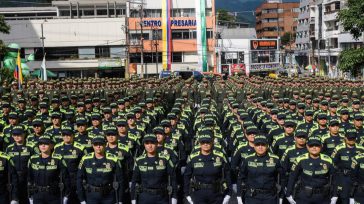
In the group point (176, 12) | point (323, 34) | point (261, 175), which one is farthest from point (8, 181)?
point (323, 34)

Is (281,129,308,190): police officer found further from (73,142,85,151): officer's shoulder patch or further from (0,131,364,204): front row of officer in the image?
(73,142,85,151): officer's shoulder patch

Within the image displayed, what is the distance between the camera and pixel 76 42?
6325 cm

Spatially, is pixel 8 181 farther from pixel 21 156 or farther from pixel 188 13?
pixel 188 13

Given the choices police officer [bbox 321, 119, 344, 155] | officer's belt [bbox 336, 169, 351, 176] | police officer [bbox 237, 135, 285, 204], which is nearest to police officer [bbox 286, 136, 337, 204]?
police officer [bbox 237, 135, 285, 204]

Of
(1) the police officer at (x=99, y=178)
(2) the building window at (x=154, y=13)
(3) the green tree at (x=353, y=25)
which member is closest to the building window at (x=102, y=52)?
(2) the building window at (x=154, y=13)

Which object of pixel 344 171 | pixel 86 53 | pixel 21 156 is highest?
pixel 86 53

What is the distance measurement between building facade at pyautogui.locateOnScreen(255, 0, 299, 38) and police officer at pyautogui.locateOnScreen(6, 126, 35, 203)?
11421 centimetres

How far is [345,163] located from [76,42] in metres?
56.1

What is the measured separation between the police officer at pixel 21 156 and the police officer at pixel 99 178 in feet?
5.78

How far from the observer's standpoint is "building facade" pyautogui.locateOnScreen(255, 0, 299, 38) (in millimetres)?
121625

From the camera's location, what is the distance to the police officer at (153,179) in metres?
9.06

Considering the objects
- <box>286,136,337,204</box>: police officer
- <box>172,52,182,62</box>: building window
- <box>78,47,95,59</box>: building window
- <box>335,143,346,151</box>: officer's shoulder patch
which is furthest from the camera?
<box>172,52,182,62</box>: building window

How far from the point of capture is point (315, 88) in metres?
27.4

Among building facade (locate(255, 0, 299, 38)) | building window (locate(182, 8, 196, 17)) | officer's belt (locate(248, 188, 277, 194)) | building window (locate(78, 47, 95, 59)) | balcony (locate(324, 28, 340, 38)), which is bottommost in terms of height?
officer's belt (locate(248, 188, 277, 194))
